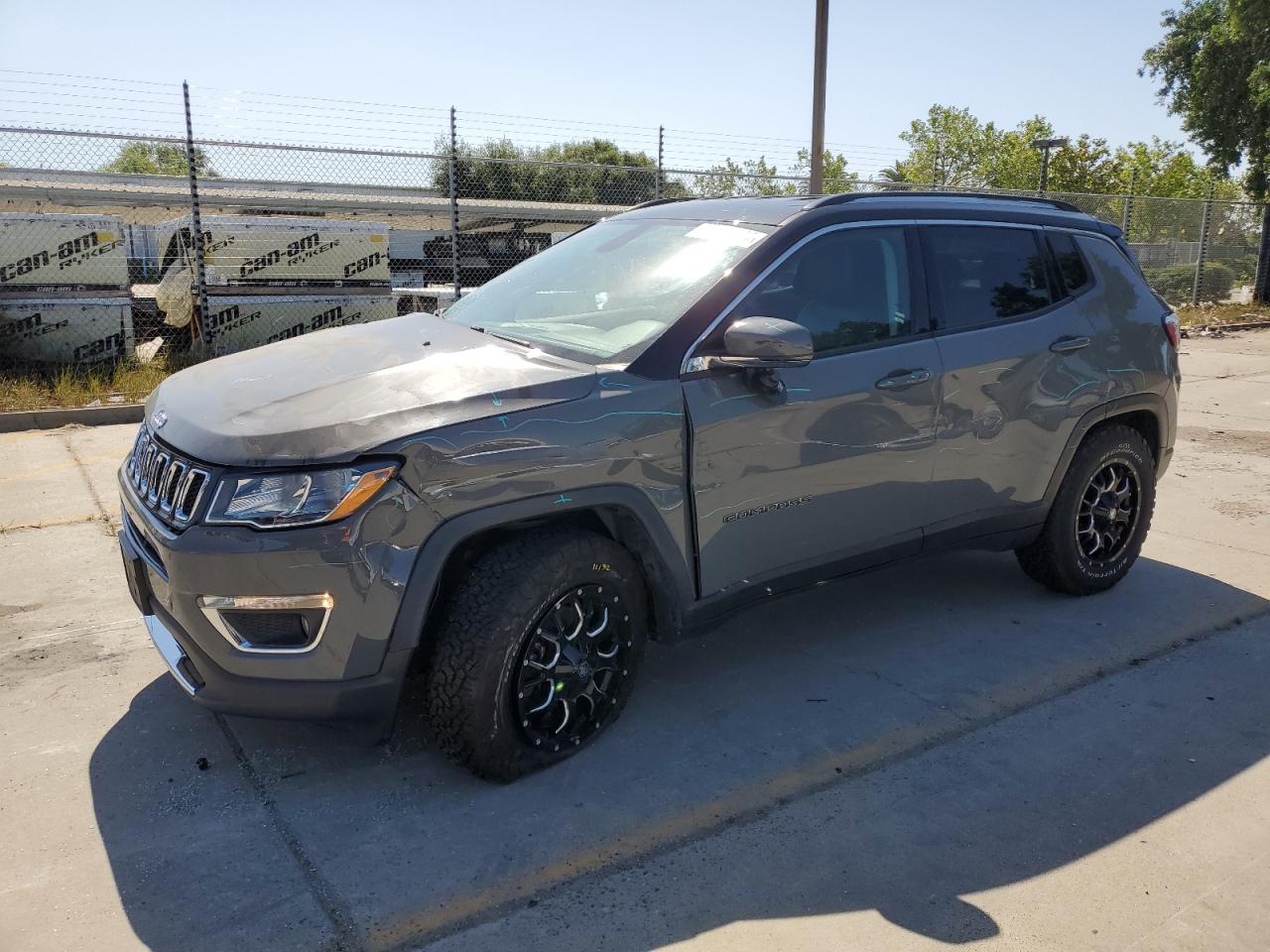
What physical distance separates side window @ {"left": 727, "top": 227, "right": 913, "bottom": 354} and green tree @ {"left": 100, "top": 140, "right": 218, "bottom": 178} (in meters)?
8.52

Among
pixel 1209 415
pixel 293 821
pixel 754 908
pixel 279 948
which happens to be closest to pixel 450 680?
pixel 293 821

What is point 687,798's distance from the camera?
3.08 meters

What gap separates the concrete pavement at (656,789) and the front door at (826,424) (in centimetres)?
45

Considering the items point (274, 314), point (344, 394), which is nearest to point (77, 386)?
point (274, 314)

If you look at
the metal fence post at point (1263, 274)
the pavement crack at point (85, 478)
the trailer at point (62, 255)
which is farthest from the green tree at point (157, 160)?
the metal fence post at point (1263, 274)

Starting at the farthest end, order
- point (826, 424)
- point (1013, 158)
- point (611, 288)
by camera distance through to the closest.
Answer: point (1013, 158) < point (611, 288) < point (826, 424)

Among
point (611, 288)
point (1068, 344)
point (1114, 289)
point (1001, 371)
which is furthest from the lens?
point (1114, 289)

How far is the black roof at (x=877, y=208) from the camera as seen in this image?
12.4 ft

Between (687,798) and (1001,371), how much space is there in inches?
87.9

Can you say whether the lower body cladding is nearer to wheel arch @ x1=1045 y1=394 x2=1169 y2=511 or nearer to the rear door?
the rear door

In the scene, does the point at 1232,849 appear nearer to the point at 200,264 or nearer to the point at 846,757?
the point at 846,757

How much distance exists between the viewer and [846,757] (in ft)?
11.0

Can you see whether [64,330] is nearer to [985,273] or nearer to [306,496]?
[306,496]

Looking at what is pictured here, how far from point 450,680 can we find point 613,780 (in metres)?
0.64
